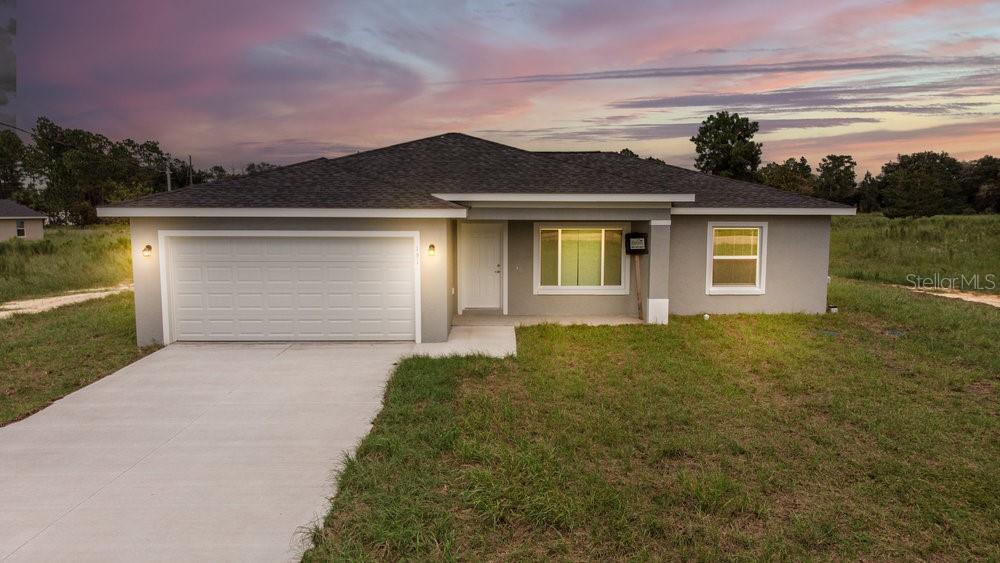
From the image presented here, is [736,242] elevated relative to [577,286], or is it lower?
elevated

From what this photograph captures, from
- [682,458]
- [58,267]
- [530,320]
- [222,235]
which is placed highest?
[222,235]

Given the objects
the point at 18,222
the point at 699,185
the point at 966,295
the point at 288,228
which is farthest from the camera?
the point at 18,222

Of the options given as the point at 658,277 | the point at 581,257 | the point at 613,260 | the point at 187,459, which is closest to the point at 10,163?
the point at 581,257

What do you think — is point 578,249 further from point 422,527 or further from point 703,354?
point 422,527

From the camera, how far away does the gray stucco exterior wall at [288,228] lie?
1030 centimetres

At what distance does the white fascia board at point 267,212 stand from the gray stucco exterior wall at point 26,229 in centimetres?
4013

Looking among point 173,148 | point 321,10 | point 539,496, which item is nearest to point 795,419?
point 539,496

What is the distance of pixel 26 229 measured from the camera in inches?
1640

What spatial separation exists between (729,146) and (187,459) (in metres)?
46.5

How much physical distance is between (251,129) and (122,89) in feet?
15.8

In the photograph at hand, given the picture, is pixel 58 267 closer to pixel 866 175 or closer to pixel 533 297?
pixel 533 297

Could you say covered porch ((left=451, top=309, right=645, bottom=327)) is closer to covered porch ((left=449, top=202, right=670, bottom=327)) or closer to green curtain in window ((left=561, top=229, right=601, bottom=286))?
covered porch ((left=449, top=202, right=670, bottom=327))

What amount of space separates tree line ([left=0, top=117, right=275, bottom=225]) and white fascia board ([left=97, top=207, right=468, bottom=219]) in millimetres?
43284

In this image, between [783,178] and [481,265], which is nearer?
[481,265]
